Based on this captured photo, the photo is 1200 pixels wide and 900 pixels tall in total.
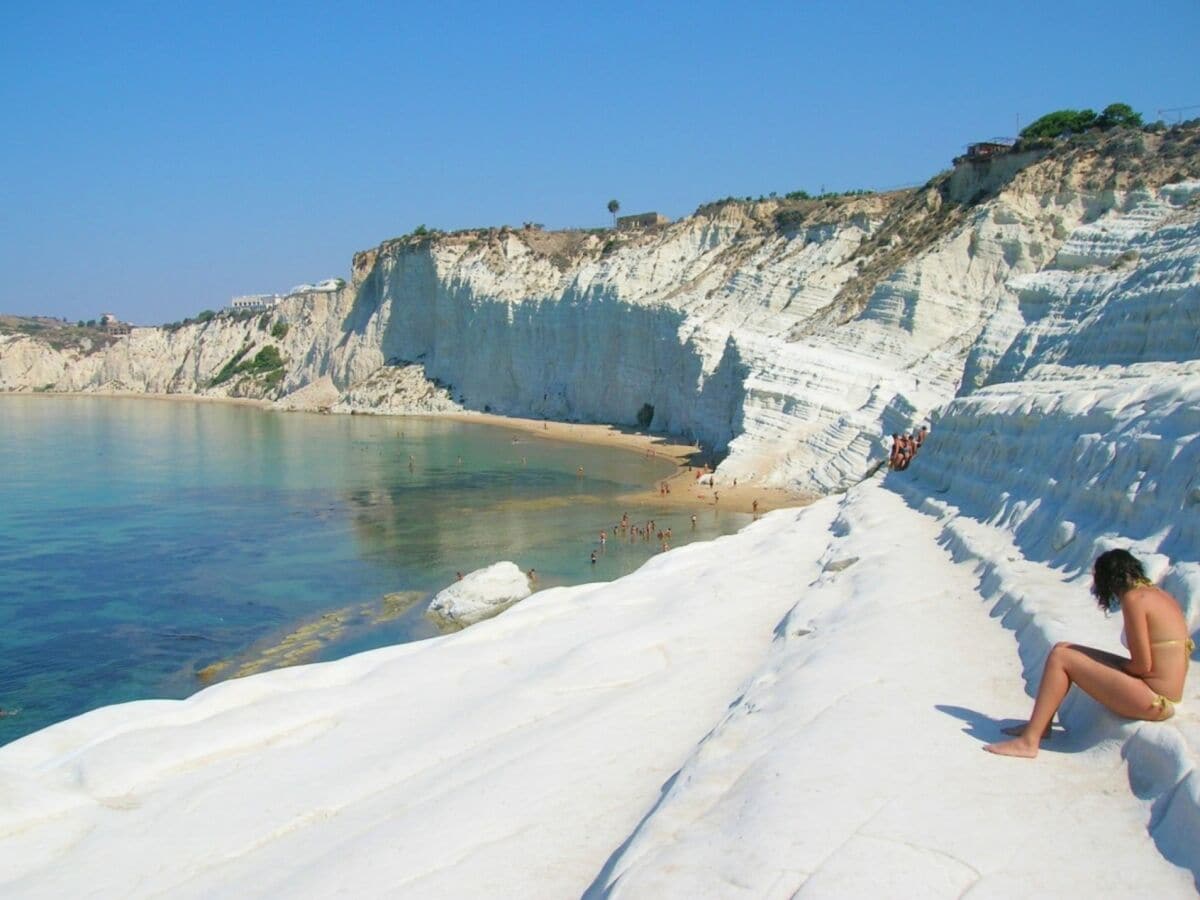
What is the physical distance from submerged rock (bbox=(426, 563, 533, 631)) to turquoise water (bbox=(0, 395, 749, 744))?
673mm

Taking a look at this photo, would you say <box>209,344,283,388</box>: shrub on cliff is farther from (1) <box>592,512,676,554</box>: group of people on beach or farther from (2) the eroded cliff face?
(1) <box>592,512,676,554</box>: group of people on beach

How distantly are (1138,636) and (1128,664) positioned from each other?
0.15 metres

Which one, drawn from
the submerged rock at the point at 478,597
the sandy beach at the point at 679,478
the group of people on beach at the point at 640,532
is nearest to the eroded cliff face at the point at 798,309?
the sandy beach at the point at 679,478

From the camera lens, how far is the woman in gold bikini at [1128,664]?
4.19 m

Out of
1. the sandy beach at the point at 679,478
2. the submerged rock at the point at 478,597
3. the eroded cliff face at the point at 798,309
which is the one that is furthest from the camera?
the sandy beach at the point at 679,478

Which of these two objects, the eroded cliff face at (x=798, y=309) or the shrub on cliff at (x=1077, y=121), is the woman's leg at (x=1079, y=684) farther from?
the shrub on cliff at (x=1077, y=121)

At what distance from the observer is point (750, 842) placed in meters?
4.01

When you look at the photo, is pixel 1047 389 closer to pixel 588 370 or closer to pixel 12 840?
pixel 12 840

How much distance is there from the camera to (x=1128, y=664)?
4.29 meters

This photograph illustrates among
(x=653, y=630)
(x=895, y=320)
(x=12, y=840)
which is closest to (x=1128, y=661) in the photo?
(x=653, y=630)

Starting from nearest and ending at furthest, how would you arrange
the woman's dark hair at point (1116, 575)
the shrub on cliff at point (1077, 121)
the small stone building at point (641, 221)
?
1. the woman's dark hair at point (1116, 575)
2. the shrub on cliff at point (1077, 121)
3. the small stone building at point (641, 221)

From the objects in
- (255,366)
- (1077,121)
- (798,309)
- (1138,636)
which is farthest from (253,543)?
(255,366)

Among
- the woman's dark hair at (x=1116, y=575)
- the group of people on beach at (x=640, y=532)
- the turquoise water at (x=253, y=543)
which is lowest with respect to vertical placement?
the turquoise water at (x=253, y=543)

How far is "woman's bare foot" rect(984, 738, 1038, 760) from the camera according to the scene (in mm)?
4414
